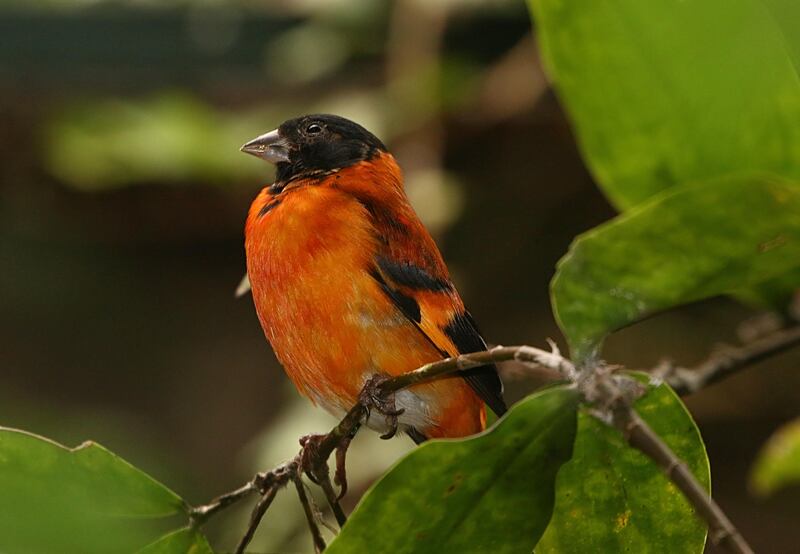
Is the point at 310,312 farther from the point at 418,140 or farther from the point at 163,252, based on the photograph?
the point at 163,252

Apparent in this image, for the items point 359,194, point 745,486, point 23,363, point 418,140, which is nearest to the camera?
point 359,194

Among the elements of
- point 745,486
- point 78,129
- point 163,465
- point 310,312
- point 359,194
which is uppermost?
point 78,129

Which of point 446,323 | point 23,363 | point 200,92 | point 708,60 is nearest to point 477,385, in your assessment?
point 446,323

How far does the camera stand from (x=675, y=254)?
127 cm

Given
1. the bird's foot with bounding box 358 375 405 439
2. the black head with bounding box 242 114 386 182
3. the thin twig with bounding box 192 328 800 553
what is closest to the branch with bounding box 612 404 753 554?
the thin twig with bounding box 192 328 800 553

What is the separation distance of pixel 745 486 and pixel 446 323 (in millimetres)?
2809

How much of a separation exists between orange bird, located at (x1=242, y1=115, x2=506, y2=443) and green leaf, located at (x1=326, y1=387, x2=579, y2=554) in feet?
3.02

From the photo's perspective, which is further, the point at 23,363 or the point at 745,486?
the point at 23,363

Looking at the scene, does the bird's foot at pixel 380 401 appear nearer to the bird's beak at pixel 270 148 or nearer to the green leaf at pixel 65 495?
the green leaf at pixel 65 495

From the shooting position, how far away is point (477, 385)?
232 centimetres

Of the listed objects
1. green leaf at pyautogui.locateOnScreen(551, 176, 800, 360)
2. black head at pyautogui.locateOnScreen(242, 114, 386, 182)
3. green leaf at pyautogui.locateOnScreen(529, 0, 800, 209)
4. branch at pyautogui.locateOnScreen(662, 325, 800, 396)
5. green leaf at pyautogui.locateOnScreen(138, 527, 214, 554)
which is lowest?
branch at pyautogui.locateOnScreen(662, 325, 800, 396)

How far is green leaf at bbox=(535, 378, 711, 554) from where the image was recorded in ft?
4.63

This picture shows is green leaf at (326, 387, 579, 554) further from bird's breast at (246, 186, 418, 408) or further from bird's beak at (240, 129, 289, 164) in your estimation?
bird's beak at (240, 129, 289, 164)

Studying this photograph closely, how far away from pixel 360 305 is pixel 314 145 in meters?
0.69
